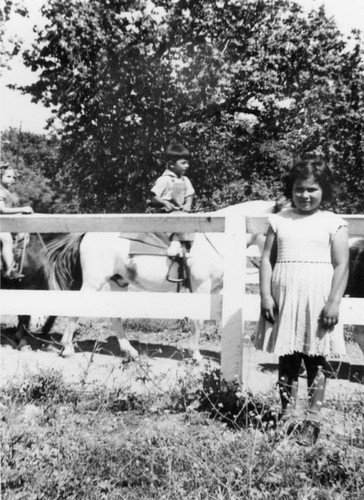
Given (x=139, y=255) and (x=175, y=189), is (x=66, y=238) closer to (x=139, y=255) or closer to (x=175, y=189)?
(x=139, y=255)

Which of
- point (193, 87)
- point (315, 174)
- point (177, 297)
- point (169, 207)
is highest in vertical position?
point (193, 87)

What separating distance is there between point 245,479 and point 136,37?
16115 millimetres

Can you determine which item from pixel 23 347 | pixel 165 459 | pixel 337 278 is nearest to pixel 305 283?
pixel 337 278

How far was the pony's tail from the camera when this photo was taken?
7.00 metres

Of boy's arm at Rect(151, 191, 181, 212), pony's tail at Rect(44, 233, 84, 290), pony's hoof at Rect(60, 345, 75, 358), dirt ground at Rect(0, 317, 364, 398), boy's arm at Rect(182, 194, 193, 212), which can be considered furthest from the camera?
pony's tail at Rect(44, 233, 84, 290)

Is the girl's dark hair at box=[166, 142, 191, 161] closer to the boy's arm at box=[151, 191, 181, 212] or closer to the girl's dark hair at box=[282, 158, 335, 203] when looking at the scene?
the boy's arm at box=[151, 191, 181, 212]

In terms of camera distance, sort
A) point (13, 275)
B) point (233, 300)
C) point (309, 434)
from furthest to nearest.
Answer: point (13, 275)
point (233, 300)
point (309, 434)

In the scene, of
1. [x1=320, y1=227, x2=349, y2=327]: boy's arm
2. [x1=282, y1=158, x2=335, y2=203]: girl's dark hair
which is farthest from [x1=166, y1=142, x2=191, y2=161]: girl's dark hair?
[x1=320, y1=227, x2=349, y2=327]: boy's arm

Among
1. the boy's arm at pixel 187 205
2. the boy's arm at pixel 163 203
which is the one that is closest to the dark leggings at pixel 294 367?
the boy's arm at pixel 163 203

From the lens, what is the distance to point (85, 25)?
16.2 m

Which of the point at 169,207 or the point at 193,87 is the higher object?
the point at 193,87

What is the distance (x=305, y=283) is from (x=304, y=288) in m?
0.03

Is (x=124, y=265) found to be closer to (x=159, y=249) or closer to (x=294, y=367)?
(x=159, y=249)

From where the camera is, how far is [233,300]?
394 cm
